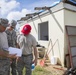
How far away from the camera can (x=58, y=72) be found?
20.8ft

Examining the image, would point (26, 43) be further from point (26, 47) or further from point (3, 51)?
point (3, 51)

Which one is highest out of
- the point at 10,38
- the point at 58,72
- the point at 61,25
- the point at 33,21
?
the point at 33,21

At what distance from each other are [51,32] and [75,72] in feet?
11.4

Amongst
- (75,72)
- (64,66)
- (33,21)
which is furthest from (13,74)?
(33,21)

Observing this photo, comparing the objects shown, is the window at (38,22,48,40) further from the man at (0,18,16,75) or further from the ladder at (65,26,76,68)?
the man at (0,18,16,75)

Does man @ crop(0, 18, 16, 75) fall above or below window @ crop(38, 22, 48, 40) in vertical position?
below

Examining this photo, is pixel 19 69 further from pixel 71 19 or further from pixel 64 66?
pixel 71 19

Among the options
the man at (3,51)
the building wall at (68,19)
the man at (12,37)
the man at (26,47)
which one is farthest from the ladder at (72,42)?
the man at (3,51)

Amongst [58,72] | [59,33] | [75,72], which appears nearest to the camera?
[75,72]

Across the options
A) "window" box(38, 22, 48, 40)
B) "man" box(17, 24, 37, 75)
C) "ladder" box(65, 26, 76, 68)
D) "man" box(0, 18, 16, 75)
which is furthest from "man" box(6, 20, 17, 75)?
"window" box(38, 22, 48, 40)

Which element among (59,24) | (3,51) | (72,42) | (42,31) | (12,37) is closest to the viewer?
(3,51)

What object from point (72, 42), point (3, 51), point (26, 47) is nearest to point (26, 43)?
point (26, 47)

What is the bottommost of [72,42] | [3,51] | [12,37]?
[3,51]

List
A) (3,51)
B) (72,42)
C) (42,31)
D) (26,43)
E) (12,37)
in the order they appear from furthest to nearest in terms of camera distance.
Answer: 1. (42,31)
2. (72,42)
3. (12,37)
4. (26,43)
5. (3,51)
